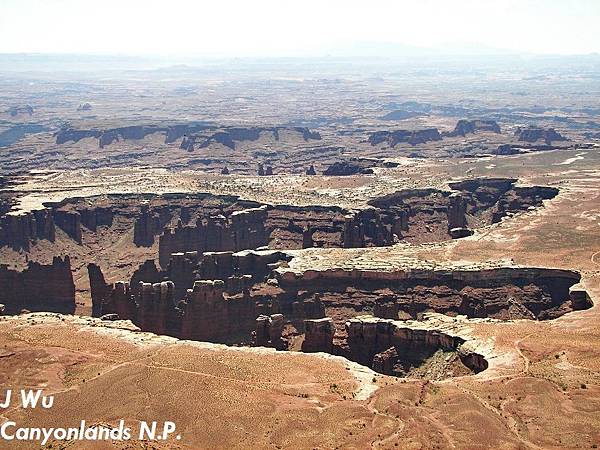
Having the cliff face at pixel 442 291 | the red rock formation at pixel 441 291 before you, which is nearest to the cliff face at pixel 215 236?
the red rock formation at pixel 441 291

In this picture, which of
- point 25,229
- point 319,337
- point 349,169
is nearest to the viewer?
point 319,337

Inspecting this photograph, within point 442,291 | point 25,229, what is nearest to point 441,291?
point 442,291

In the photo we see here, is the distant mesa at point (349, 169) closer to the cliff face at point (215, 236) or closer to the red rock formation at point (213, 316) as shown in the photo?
the cliff face at point (215, 236)

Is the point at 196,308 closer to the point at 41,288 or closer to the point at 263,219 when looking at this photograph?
the point at 41,288

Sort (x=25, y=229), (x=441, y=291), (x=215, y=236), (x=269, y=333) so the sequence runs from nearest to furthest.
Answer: (x=269, y=333) < (x=441, y=291) < (x=215, y=236) < (x=25, y=229)

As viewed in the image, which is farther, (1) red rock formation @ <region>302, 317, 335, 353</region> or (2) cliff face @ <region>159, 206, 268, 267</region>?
(2) cliff face @ <region>159, 206, 268, 267</region>

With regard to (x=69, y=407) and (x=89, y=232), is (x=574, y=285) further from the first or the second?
(x=89, y=232)

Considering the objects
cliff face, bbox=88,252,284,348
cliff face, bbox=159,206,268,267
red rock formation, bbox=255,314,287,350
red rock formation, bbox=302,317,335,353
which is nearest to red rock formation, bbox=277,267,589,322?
cliff face, bbox=88,252,284,348

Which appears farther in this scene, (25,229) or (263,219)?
(263,219)

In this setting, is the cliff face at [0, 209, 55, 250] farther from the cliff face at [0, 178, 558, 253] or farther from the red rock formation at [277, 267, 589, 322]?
the red rock formation at [277, 267, 589, 322]
